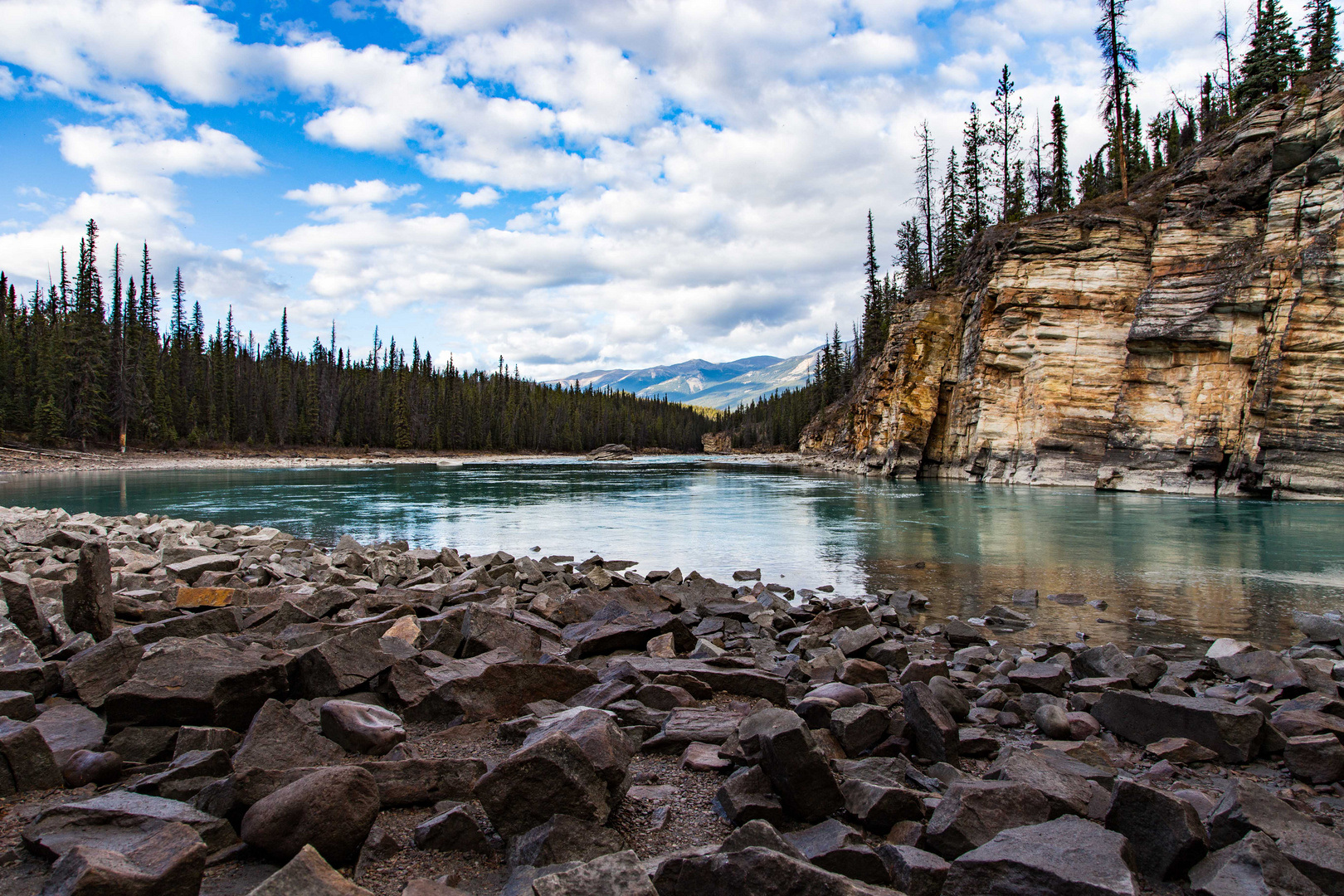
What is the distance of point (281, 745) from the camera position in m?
3.83

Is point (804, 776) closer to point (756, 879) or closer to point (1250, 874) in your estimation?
point (756, 879)

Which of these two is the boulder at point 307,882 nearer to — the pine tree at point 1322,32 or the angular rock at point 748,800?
the angular rock at point 748,800

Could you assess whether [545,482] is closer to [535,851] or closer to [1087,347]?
[1087,347]

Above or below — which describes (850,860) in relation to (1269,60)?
below

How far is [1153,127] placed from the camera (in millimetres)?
72062

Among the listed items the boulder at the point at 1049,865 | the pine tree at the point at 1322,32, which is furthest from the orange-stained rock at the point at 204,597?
the pine tree at the point at 1322,32

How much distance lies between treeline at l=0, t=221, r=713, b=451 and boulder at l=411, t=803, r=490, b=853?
78.6 metres

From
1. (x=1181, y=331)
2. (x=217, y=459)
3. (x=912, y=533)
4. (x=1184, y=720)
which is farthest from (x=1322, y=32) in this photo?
(x=217, y=459)

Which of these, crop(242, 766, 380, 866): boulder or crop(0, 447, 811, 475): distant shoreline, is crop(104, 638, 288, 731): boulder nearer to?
crop(242, 766, 380, 866): boulder

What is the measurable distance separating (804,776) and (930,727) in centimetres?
143

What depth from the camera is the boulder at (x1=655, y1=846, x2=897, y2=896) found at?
8.34 feet

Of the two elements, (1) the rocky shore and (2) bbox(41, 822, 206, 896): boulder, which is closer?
(2) bbox(41, 822, 206, 896): boulder

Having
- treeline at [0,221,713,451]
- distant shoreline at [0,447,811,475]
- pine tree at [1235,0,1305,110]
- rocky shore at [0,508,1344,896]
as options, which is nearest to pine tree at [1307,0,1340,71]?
pine tree at [1235,0,1305,110]

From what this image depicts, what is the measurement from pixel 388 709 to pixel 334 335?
13898 centimetres
